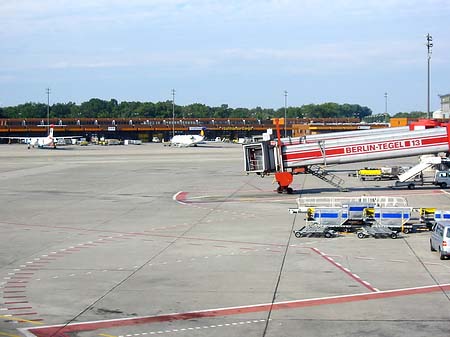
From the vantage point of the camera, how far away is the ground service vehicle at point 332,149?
201 ft

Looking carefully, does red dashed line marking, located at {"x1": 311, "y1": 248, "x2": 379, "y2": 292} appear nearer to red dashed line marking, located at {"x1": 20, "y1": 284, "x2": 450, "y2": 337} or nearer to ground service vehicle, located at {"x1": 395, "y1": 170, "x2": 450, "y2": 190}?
red dashed line marking, located at {"x1": 20, "y1": 284, "x2": 450, "y2": 337}

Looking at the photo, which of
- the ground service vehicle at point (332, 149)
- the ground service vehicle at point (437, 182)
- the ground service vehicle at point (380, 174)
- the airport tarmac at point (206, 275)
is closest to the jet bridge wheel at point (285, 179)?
the ground service vehicle at point (332, 149)

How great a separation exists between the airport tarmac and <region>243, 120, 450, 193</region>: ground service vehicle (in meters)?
7.47

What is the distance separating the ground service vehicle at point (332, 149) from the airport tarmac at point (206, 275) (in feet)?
24.5

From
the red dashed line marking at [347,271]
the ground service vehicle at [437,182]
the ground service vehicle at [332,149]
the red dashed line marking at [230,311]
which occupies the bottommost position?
the red dashed line marking at [347,271]

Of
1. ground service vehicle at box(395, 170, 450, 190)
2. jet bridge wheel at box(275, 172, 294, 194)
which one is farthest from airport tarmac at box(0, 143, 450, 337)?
ground service vehicle at box(395, 170, 450, 190)

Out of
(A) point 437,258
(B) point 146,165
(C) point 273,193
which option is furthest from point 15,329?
(B) point 146,165

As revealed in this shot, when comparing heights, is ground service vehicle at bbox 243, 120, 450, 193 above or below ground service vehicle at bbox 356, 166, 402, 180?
above

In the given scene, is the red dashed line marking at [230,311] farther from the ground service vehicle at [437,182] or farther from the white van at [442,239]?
the ground service vehicle at [437,182]

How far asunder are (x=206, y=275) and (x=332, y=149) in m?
36.0

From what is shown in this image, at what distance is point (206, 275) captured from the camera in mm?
28094

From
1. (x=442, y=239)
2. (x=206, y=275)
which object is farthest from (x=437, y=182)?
(x=206, y=275)

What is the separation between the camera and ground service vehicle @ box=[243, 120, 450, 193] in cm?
6122

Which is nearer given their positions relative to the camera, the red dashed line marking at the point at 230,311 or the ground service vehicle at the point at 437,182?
the red dashed line marking at the point at 230,311
